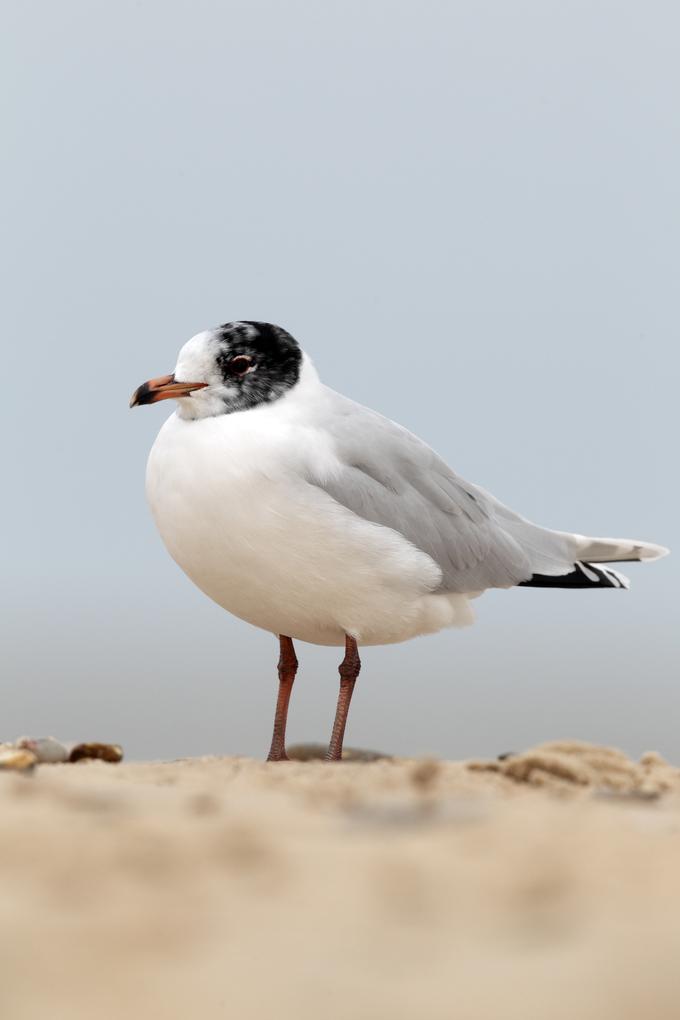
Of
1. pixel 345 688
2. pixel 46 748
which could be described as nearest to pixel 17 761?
pixel 46 748

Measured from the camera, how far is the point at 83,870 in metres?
3.10

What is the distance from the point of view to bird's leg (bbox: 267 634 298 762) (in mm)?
6215

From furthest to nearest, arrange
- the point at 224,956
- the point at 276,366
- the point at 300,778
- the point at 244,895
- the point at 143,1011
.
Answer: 1. the point at 276,366
2. the point at 300,778
3. the point at 244,895
4. the point at 224,956
5. the point at 143,1011

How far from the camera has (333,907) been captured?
2.85m

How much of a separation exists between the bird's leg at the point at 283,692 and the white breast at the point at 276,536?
0.49 metres

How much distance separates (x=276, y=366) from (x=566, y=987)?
3.83 metres

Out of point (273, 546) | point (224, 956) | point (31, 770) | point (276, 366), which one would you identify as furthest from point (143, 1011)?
point (276, 366)

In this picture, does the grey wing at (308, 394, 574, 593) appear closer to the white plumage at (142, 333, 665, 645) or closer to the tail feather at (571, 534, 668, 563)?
the white plumage at (142, 333, 665, 645)

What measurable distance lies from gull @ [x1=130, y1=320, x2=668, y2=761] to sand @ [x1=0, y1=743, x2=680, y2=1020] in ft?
5.28

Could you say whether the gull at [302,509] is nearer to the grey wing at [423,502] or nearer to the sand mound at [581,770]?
the grey wing at [423,502]

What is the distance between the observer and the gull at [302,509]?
5.51 m

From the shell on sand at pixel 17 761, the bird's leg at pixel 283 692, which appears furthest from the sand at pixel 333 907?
the bird's leg at pixel 283 692

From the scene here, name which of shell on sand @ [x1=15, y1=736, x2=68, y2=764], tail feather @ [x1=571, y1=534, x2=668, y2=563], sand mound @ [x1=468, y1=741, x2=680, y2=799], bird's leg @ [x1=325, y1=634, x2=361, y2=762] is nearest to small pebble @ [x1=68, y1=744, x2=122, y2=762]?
shell on sand @ [x1=15, y1=736, x2=68, y2=764]

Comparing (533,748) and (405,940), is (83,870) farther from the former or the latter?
(533,748)
